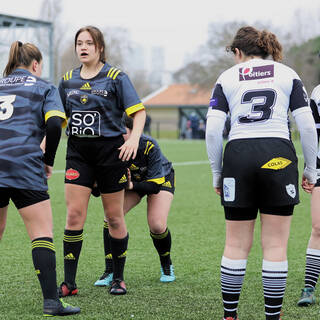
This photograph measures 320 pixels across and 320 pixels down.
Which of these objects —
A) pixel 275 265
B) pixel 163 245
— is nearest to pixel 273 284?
pixel 275 265

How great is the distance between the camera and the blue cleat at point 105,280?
554cm

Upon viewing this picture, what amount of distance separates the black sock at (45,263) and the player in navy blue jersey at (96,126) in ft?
2.26

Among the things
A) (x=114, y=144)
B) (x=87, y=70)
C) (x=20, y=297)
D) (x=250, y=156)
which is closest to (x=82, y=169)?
(x=114, y=144)

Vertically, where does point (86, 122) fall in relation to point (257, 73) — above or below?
below

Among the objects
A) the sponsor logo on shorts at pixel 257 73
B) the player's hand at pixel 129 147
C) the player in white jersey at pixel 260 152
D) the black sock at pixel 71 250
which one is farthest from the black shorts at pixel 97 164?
the sponsor logo on shorts at pixel 257 73

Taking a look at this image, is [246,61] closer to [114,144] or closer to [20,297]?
[114,144]

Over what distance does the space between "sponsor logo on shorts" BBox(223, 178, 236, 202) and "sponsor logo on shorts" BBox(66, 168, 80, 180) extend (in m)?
1.44

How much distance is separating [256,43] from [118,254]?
226cm

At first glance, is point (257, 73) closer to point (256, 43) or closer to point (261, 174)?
point (256, 43)

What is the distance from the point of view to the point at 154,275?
5961 millimetres

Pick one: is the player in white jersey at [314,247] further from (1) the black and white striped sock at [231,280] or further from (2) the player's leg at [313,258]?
(1) the black and white striped sock at [231,280]

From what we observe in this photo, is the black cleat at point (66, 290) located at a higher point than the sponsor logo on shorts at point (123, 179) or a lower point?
lower

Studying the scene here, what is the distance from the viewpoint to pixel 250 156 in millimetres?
3920

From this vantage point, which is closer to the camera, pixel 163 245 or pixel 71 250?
pixel 71 250
